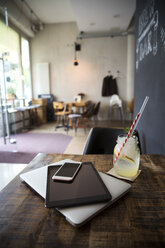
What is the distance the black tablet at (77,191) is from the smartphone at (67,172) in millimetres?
Result: 15

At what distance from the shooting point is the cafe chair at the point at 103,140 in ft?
4.96

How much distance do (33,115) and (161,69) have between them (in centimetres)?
566

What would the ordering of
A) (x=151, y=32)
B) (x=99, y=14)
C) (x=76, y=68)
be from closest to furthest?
(x=151, y=32) → (x=99, y=14) → (x=76, y=68)

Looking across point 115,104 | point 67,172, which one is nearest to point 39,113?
point 115,104

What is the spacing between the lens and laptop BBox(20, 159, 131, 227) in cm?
48

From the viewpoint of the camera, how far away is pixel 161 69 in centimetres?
121

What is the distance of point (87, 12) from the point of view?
468 centimetres

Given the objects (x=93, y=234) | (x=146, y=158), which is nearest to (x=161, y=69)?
(x=146, y=158)

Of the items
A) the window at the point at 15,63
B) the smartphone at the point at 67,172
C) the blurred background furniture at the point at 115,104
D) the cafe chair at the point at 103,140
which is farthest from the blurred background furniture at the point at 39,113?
the smartphone at the point at 67,172

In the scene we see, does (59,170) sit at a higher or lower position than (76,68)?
lower

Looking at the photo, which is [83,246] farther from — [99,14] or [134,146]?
[99,14]

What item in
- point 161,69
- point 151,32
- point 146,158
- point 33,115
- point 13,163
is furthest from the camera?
point 33,115

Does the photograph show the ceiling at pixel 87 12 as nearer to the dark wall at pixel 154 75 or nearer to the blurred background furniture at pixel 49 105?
the blurred background furniture at pixel 49 105

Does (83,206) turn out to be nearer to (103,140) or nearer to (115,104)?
(103,140)
